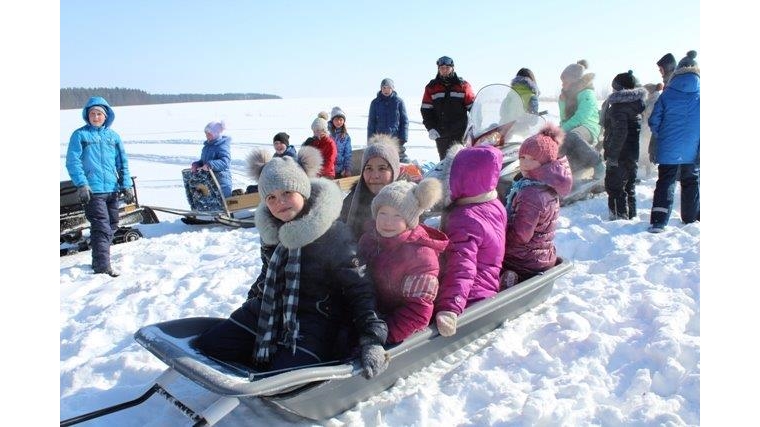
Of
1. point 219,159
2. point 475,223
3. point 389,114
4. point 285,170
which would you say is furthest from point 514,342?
point 389,114

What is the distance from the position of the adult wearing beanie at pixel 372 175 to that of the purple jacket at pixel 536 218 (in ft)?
3.02

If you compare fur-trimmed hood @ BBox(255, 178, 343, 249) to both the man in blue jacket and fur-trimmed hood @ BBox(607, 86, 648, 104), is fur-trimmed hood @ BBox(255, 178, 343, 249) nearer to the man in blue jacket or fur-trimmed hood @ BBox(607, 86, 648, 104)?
the man in blue jacket

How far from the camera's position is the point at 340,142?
841cm

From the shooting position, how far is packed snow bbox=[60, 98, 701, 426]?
107 inches

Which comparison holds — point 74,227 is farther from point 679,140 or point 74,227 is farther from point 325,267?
point 679,140

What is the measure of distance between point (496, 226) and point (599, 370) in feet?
3.33

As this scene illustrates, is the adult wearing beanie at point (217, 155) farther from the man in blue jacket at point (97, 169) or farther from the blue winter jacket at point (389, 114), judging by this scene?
the blue winter jacket at point (389, 114)

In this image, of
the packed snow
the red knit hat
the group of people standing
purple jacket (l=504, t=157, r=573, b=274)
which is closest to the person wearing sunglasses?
the group of people standing

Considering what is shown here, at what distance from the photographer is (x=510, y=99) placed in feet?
20.0

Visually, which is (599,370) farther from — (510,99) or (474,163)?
(510,99)

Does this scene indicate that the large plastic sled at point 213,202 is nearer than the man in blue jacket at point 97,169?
No

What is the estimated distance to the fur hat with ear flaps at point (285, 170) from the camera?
2.60m

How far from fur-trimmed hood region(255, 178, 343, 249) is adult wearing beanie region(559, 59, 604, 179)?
4.30 meters

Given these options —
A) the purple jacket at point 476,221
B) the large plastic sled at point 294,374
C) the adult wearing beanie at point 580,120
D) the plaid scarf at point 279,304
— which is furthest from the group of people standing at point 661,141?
the plaid scarf at point 279,304
